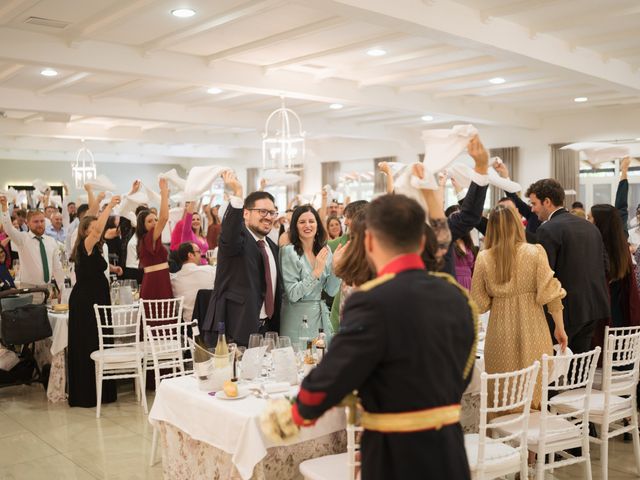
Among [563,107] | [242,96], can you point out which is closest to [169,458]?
[242,96]

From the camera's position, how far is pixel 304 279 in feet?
Answer: 13.4

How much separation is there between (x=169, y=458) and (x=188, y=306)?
9.38 feet

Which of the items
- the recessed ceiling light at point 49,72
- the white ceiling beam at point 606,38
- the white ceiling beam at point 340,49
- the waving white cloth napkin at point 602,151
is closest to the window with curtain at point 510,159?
the white ceiling beam at point 606,38

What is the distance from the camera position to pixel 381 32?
702 centimetres

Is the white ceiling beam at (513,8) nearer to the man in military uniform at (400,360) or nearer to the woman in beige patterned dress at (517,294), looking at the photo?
the woman in beige patterned dress at (517,294)

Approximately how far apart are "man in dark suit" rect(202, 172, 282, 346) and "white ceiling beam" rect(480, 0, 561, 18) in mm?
3523

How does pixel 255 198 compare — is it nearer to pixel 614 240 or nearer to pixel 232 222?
pixel 232 222

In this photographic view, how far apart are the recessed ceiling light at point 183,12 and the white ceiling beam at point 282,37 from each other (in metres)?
1.06

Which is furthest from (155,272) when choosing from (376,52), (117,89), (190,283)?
(117,89)

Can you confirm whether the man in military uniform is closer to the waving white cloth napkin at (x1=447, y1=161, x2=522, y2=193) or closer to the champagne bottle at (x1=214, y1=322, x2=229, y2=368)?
the champagne bottle at (x1=214, y1=322, x2=229, y2=368)

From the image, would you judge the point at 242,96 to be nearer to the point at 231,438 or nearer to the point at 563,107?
the point at 563,107

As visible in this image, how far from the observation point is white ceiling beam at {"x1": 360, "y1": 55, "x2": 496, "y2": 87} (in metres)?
8.43

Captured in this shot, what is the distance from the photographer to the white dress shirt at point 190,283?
6.21 m

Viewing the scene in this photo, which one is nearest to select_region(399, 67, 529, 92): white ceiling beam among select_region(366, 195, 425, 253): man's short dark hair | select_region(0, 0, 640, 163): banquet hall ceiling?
select_region(0, 0, 640, 163): banquet hall ceiling
